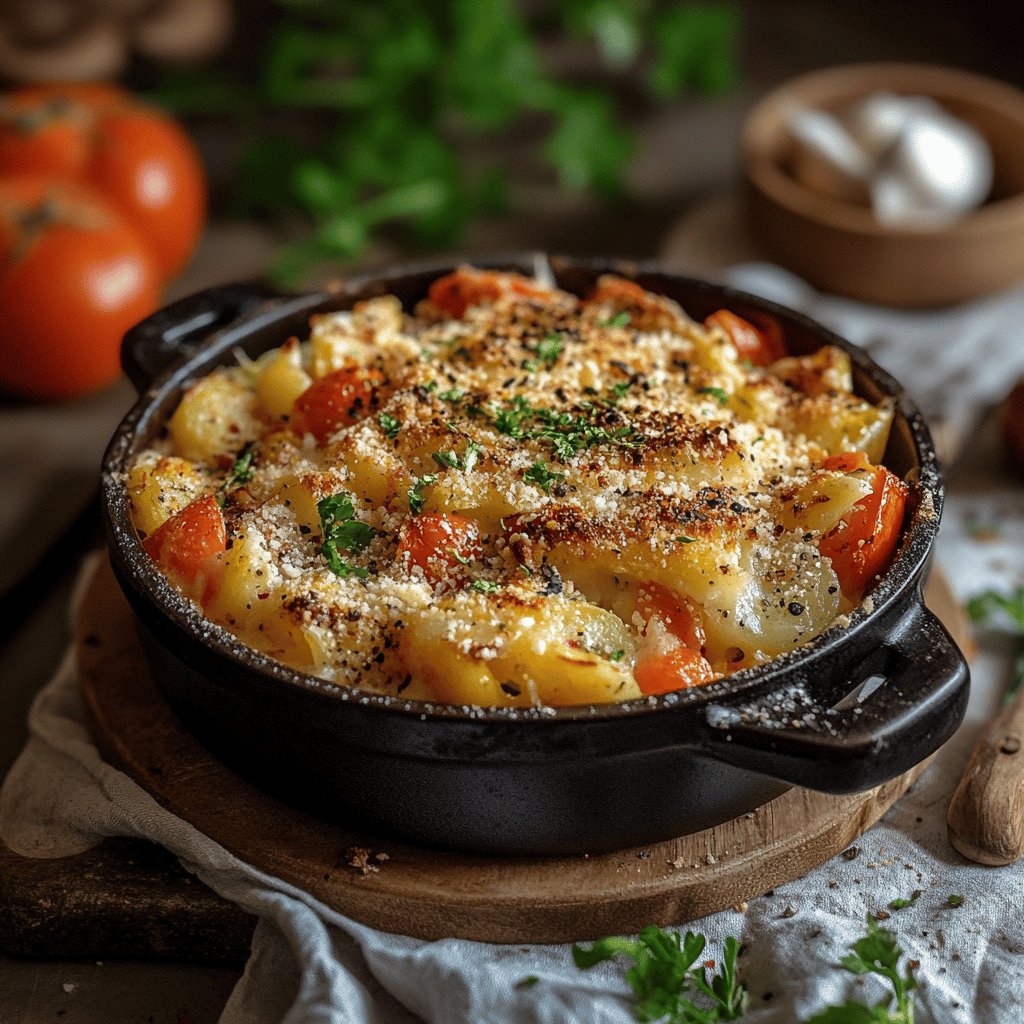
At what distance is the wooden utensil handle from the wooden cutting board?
14 centimetres

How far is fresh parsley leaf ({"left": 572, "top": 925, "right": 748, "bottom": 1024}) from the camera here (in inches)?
80.7

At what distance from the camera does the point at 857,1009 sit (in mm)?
1965

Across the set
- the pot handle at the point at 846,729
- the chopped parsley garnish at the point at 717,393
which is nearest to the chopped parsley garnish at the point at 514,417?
the chopped parsley garnish at the point at 717,393

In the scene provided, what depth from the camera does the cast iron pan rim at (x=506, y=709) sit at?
1952 mm

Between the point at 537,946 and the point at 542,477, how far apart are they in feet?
2.72

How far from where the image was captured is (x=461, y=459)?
93.4 inches

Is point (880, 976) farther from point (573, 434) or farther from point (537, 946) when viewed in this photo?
point (573, 434)

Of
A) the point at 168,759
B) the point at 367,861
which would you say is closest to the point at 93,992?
the point at 168,759

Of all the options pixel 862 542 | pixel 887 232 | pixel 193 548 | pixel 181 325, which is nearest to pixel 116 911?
pixel 193 548

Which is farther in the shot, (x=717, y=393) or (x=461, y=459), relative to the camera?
→ (x=717, y=393)

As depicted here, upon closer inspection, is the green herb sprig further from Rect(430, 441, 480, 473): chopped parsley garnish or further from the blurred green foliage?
the blurred green foliage

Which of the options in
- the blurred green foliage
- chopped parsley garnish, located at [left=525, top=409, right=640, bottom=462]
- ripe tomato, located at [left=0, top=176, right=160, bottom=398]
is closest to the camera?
chopped parsley garnish, located at [left=525, top=409, right=640, bottom=462]

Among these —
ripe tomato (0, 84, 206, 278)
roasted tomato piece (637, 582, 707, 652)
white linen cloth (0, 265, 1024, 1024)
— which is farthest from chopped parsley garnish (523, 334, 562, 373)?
ripe tomato (0, 84, 206, 278)

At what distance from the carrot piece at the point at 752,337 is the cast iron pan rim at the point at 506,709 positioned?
12 cm
